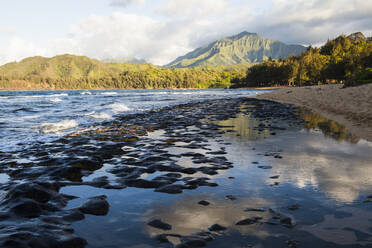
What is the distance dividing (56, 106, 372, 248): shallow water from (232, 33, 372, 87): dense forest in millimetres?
42663

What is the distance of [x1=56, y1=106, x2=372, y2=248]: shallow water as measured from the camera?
11.2 feet

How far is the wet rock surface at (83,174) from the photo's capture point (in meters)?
3.56

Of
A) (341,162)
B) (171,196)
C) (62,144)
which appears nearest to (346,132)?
(341,162)

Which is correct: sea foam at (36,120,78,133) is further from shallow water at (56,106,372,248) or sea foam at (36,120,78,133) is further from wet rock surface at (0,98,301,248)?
shallow water at (56,106,372,248)

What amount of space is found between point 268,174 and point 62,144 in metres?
8.22

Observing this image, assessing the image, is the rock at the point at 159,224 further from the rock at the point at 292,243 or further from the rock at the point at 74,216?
the rock at the point at 292,243

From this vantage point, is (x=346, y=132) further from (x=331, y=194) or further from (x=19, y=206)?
(x=19, y=206)

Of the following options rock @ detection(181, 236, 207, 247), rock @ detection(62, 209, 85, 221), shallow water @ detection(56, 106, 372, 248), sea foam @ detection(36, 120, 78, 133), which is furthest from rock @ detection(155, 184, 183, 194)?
sea foam @ detection(36, 120, 78, 133)

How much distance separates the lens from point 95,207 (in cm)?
437

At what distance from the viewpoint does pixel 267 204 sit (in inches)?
177

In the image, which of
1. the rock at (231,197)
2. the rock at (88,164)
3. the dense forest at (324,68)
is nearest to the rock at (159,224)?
the rock at (231,197)

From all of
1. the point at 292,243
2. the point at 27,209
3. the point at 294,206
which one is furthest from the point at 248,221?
the point at 27,209

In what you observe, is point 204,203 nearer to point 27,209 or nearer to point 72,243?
point 72,243

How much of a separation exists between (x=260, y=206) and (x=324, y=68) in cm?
13954
